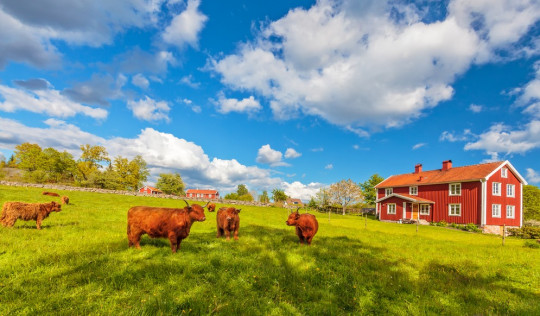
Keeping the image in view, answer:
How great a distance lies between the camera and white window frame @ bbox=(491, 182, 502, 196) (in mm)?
31708

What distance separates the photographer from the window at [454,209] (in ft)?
109

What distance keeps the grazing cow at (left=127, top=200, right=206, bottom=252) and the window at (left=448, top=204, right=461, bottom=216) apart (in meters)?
38.8

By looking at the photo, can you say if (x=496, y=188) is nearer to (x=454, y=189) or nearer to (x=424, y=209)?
(x=454, y=189)

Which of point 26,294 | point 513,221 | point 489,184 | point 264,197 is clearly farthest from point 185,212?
point 264,197

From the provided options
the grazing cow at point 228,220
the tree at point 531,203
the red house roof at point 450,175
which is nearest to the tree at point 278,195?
the red house roof at point 450,175

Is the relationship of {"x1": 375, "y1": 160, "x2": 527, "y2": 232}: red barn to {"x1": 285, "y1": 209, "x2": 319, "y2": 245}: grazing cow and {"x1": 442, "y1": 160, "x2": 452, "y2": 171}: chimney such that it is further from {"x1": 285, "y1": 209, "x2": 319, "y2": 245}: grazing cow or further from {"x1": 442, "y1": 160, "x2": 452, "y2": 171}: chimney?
{"x1": 285, "y1": 209, "x2": 319, "y2": 245}: grazing cow

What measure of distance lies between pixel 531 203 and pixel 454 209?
53116mm

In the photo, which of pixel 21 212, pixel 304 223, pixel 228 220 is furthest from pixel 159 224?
pixel 21 212

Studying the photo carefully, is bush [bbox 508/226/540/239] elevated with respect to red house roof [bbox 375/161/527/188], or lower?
lower

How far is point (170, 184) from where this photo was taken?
73.1 metres

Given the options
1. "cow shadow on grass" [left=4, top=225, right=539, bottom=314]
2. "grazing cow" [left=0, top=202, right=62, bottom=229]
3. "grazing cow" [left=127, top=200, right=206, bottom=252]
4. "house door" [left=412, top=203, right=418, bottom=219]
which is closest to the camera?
"cow shadow on grass" [left=4, top=225, right=539, bottom=314]

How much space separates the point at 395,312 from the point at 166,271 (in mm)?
4948

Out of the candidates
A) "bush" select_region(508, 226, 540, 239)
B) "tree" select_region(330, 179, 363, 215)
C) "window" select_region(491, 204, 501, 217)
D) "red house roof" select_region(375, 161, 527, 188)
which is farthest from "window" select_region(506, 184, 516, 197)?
"tree" select_region(330, 179, 363, 215)

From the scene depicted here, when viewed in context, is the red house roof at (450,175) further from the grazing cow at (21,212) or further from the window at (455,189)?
the grazing cow at (21,212)
